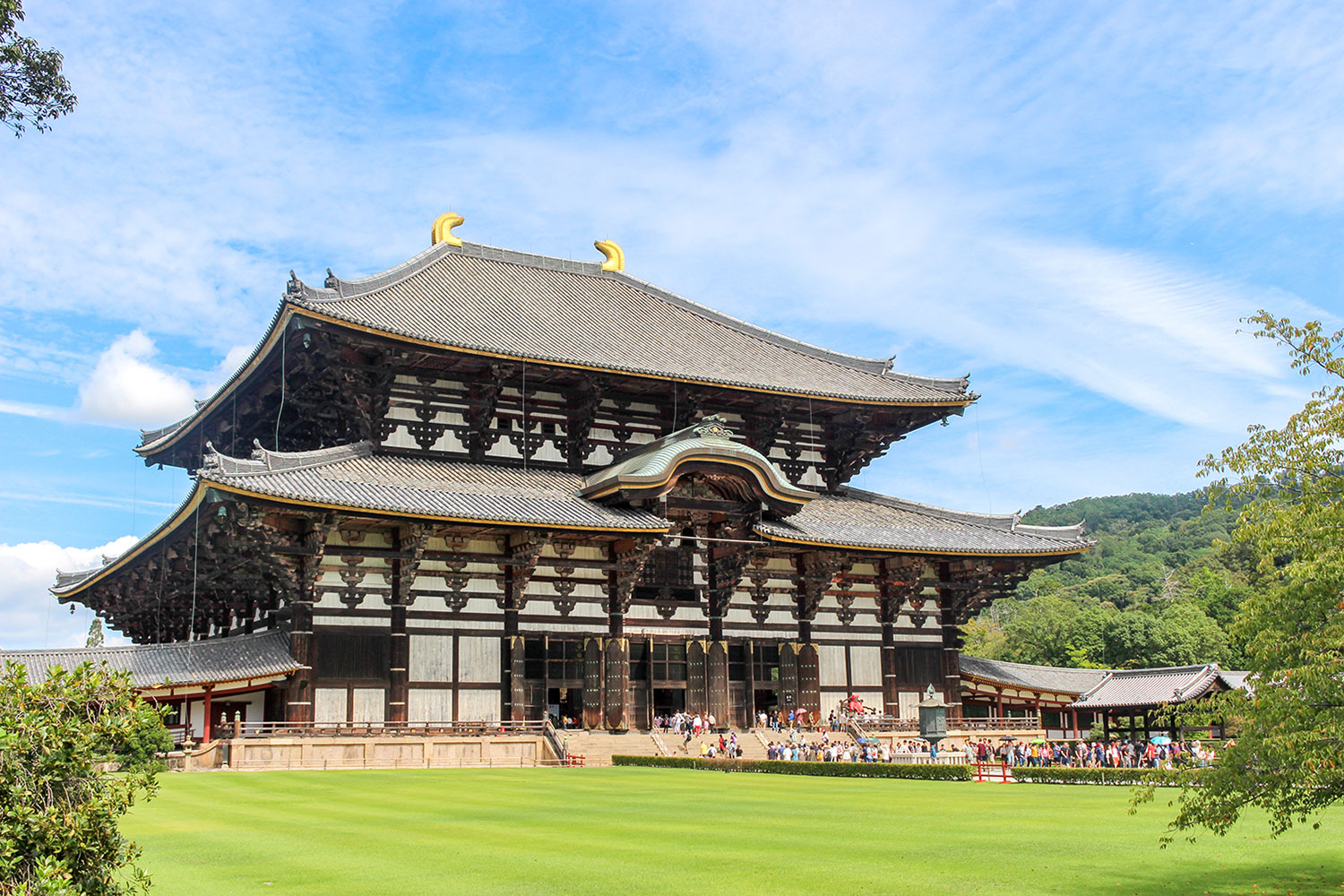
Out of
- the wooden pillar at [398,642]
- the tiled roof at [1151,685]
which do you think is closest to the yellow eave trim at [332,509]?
the wooden pillar at [398,642]

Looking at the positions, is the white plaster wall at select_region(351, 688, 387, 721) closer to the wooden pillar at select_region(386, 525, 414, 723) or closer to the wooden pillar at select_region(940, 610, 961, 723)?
the wooden pillar at select_region(386, 525, 414, 723)

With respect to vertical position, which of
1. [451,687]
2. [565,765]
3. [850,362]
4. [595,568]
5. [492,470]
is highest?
[850,362]

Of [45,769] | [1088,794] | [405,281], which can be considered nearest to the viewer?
[45,769]

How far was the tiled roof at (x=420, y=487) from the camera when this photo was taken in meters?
32.4

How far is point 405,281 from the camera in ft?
145

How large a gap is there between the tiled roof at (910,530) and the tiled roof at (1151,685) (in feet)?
42.5

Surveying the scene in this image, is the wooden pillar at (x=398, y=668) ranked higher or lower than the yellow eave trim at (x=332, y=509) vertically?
lower

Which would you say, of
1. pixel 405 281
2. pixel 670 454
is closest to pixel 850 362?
→ pixel 670 454

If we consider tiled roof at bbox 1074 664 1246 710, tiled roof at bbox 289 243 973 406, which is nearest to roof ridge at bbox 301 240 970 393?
tiled roof at bbox 289 243 973 406

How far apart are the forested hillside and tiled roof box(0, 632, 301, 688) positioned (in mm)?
28098

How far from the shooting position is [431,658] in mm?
36375

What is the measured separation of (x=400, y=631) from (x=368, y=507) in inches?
191

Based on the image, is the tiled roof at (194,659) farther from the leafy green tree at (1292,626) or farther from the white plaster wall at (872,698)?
the leafy green tree at (1292,626)

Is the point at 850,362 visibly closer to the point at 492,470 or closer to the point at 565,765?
the point at 492,470
